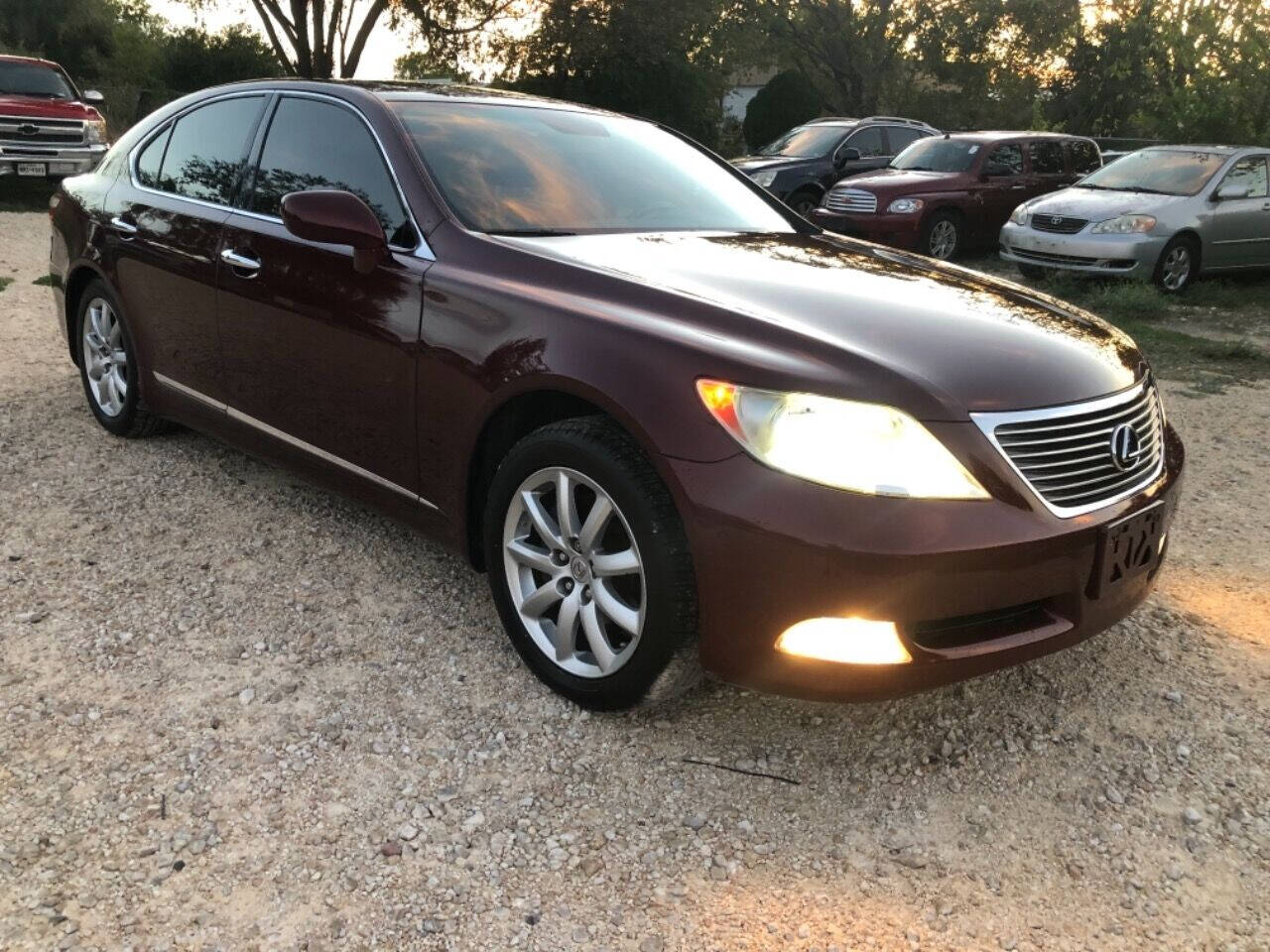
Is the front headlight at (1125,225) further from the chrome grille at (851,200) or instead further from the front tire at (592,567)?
the front tire at (592,567)

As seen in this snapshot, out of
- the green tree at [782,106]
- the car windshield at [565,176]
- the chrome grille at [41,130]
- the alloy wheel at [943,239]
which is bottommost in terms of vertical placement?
the alloy wheel at [943,239]

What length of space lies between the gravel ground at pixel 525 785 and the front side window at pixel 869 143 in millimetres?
12338

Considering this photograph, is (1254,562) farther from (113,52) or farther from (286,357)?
(113,52)

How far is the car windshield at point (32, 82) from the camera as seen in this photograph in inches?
568

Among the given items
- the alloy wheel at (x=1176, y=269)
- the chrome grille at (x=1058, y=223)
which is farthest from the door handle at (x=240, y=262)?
the alloy wheel at (x=1176, y=269)

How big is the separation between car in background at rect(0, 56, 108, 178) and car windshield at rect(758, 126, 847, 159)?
9.14 meters

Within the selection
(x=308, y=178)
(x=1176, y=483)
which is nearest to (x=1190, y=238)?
(x=1176, y=483)

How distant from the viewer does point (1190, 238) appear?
1045cm

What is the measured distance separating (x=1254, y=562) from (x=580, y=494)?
273 cm

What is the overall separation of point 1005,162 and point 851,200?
2355 mm

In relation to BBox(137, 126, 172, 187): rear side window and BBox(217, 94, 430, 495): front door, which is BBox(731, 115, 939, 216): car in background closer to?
BBox(137, 126, 172, 187): rear side window

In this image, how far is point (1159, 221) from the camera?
1019 centimetres

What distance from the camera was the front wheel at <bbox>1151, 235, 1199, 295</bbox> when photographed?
10328 millimetres

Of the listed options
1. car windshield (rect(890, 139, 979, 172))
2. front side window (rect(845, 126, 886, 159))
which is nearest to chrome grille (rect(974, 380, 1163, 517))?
car windshield (rect(890, 139, 979, 172))
